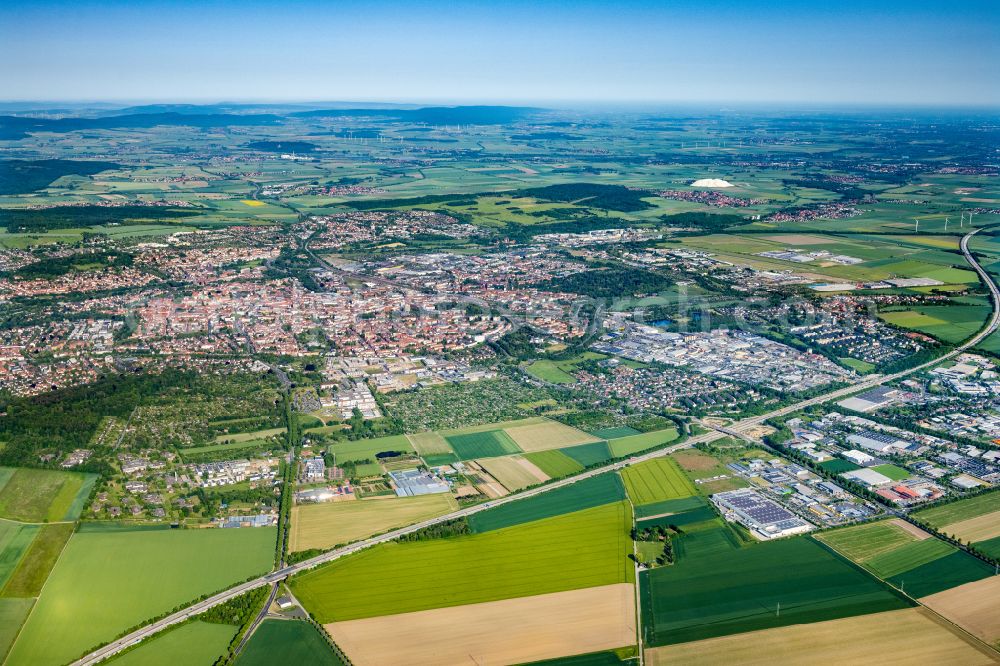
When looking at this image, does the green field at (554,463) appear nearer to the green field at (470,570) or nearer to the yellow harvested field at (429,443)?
the yellow harvested field at (429,443)

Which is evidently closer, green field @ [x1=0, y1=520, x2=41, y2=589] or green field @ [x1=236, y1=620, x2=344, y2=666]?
green field @ [x1=236, y1=620, x2=344, y2=666]

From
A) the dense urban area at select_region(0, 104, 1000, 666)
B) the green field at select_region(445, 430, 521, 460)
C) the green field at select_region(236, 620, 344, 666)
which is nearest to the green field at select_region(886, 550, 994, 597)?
the dense urban area at select_region(0, 104, 1000, 666)

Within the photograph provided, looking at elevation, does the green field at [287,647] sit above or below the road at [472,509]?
below

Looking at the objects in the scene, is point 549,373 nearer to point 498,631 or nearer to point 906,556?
point 906,556

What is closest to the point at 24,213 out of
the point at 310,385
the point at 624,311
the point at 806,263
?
the point at 310,385

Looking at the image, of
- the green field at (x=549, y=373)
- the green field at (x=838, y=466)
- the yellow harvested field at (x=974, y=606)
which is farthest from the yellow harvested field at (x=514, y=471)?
the yellow harvested field at (x=974, y=606)

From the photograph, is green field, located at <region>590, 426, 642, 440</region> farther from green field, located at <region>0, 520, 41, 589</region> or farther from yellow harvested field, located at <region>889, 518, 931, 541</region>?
green field, located at <region>0, 520, 41, 589</region>

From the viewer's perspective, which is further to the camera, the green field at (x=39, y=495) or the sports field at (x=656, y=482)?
the sports field at (x=656, y=482)
